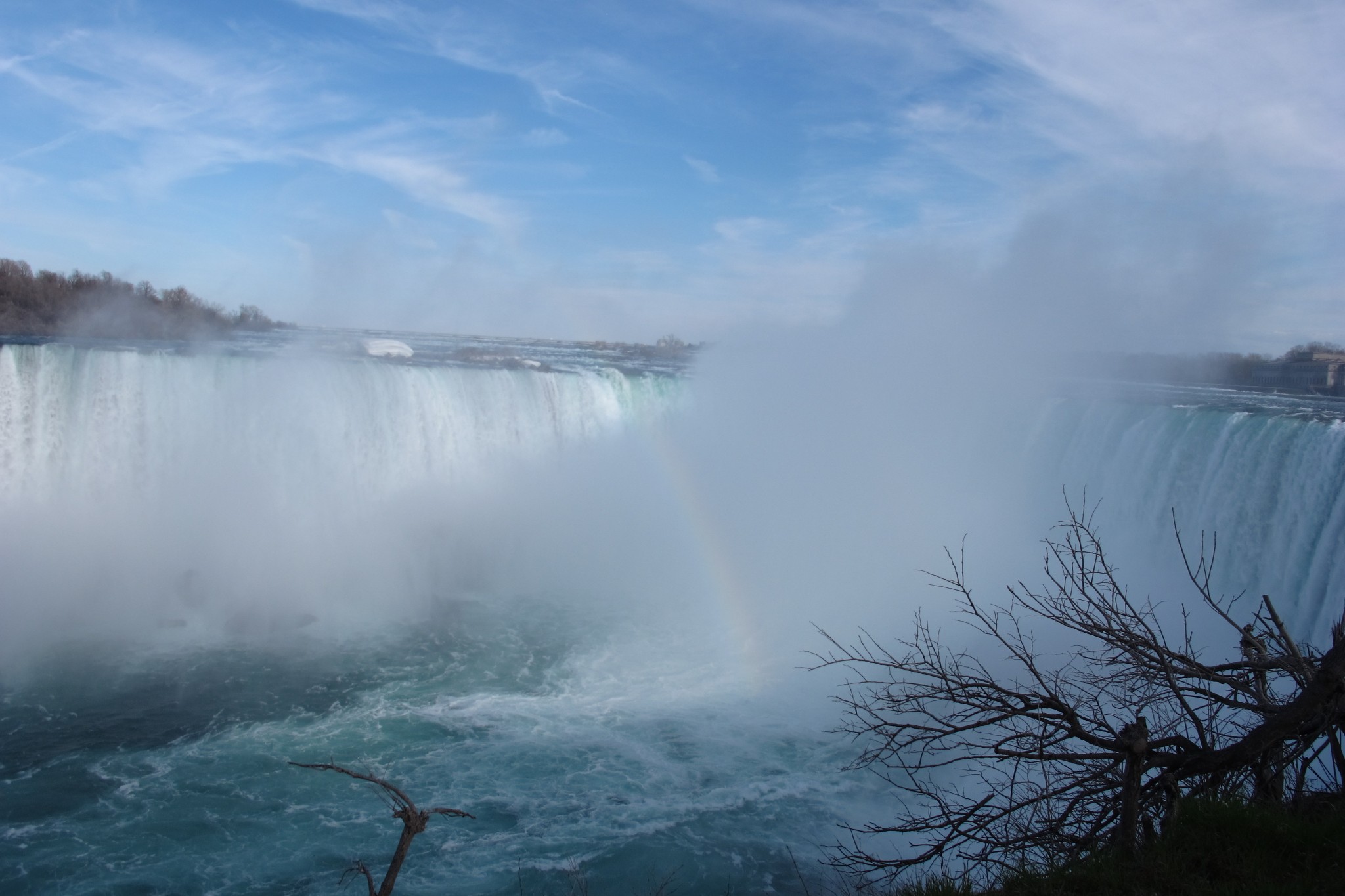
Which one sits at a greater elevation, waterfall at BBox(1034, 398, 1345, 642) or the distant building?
the distant building

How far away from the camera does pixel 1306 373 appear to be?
68.7 ft

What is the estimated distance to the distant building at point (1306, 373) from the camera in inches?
781

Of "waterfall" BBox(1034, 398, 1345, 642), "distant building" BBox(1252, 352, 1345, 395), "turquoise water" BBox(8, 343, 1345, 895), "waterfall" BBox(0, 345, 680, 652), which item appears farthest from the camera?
"distant building" BBox(1252, 352, 1345, 395)

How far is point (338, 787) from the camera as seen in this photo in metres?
7.93

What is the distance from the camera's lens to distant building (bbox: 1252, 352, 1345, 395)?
65.1 feet

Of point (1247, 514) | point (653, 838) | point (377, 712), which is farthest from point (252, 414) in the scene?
point (1247, 514)

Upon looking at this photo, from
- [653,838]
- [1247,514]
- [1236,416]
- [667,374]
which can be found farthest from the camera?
[667,374]

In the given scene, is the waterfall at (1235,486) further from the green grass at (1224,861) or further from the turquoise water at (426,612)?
the green grass at (1224,861)

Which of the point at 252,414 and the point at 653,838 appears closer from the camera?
the point at 653,838

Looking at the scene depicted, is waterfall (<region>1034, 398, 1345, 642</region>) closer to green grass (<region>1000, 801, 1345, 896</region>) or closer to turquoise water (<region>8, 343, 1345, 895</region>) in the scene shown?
turquoise water (<region>8, 343, 1345, 895</region>)

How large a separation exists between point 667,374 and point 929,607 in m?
11.4

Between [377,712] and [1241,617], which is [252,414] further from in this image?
[1241,617]

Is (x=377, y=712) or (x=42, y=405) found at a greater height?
(x=42, y=405)

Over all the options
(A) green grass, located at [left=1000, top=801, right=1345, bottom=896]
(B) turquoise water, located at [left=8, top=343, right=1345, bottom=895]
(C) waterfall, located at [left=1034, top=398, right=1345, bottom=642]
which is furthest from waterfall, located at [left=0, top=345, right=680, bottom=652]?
(C) waterfall, located at [left=1034, top=398, right=1345, bottom=642]
